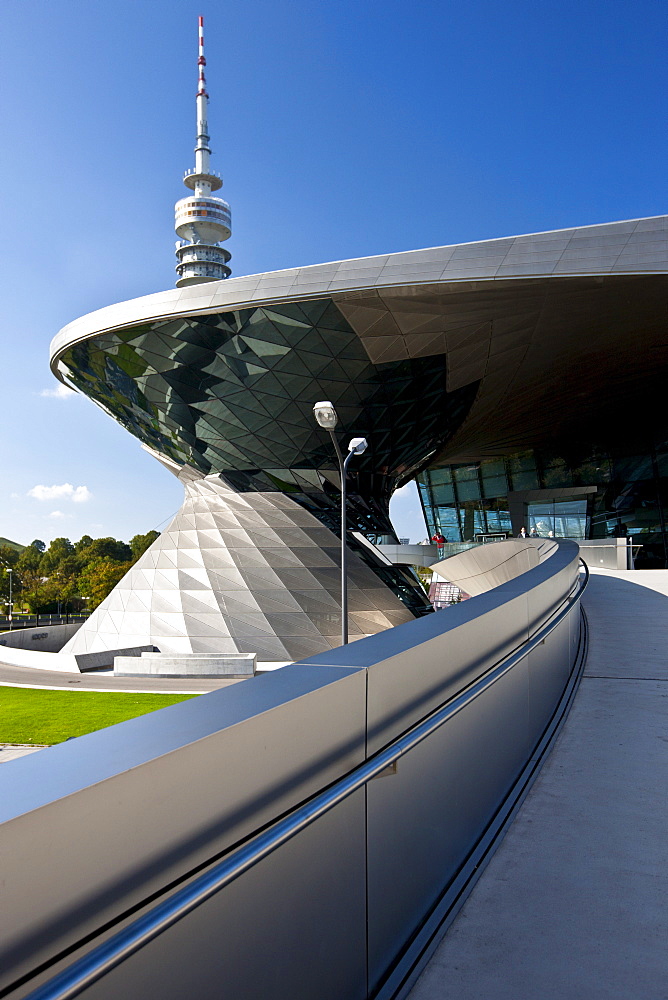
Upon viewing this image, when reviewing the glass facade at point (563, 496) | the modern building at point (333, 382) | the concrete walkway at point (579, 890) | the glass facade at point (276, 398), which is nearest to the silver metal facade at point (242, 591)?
the modern building at point (333, 382)

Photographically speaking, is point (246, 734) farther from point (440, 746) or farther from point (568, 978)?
point (568, 978)

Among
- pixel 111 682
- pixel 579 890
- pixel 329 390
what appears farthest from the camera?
pixel 329 390

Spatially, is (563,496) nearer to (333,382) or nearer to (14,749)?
(333,382)

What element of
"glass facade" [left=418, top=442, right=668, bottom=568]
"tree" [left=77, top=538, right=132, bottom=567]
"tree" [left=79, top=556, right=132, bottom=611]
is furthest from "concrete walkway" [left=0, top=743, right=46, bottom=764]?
"tree" [left=77, top=538, right=132, bottom=567]

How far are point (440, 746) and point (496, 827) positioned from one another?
943mm

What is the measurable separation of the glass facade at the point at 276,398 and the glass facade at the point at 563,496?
→ 488 inches

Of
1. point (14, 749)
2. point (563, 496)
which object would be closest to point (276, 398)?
point (14, 749)

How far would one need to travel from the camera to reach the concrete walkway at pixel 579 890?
218 cm

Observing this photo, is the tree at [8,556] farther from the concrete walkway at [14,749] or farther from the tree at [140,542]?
the concrete walkway at [14,749]

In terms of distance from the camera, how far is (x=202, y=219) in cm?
9719

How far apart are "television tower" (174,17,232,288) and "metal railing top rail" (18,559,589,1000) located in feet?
329

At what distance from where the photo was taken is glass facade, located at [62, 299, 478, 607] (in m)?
23.3

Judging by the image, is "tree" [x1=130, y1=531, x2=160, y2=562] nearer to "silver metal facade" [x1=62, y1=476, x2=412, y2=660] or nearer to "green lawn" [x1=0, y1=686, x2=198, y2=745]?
"silver metal facade" [x1=62, y1=476, x2=412, y2=660]

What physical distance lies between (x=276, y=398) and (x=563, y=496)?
997 inches
